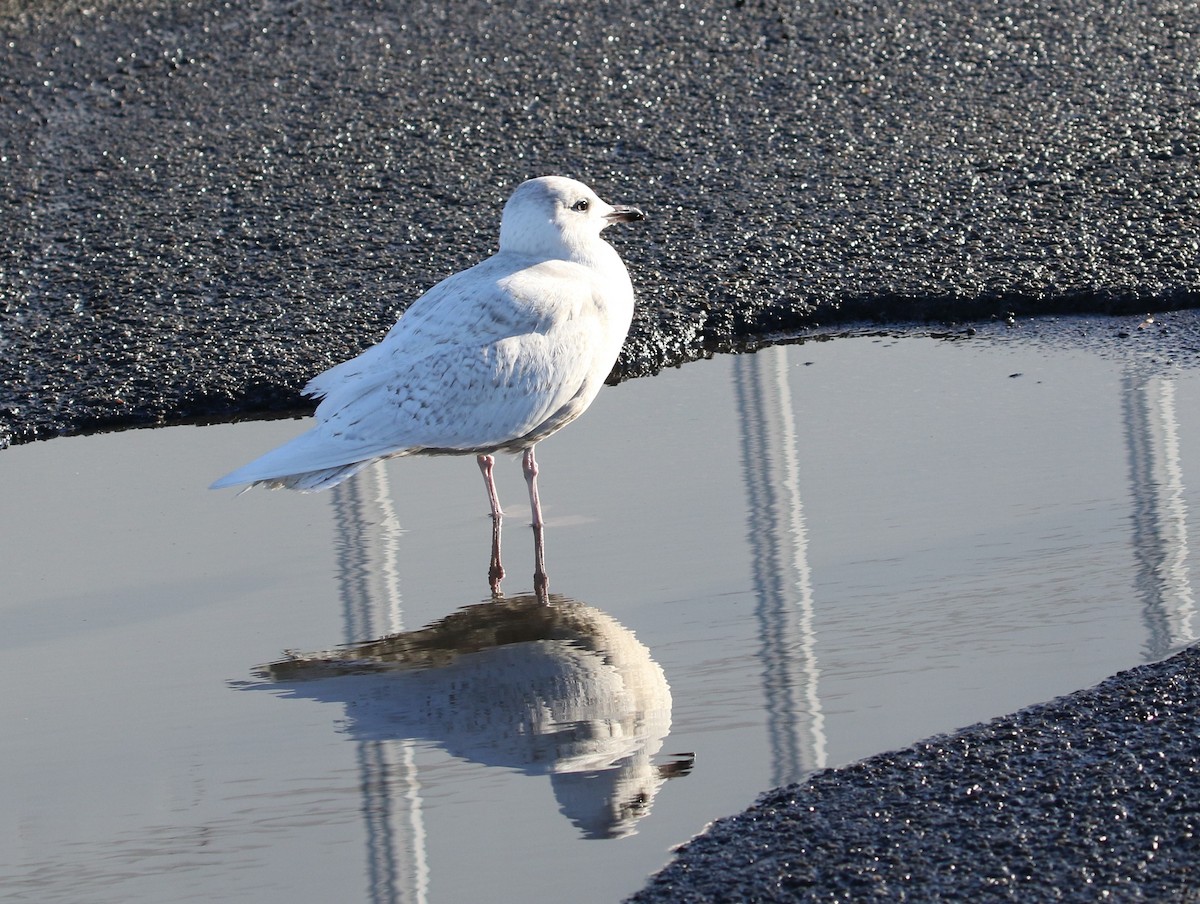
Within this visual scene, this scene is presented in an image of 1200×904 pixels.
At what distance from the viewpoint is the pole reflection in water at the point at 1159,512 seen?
12.9 feet

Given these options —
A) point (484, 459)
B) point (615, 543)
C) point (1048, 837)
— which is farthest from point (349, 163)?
point (1048, 837)

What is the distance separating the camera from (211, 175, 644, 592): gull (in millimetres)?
4586

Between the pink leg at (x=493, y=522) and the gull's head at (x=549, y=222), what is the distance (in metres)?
0.65

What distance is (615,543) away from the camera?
4.66 metres

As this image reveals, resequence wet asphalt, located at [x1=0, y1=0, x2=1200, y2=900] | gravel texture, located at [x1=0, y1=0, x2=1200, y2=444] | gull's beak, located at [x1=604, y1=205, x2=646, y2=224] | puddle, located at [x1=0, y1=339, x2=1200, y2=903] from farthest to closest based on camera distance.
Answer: gravel texture, located at [x1=0, y1=0, x2=1200, y2=444] < wet asphalt, located at [x1=0, y1=0, x2=1200, y2=900] < gull's beak, located at [x1=604, y1=205, x2=646, y2=224] < puddle, located at [x1=0, y1=339, x2=1200, y2=903]

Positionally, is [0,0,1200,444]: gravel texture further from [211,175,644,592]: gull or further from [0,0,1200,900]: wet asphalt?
[211,175,644,592]: gull

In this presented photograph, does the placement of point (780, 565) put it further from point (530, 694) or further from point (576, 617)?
point (530, 694)

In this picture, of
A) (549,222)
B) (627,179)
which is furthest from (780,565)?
(627,179)

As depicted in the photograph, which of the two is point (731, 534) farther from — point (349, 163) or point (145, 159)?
point (145, 159)

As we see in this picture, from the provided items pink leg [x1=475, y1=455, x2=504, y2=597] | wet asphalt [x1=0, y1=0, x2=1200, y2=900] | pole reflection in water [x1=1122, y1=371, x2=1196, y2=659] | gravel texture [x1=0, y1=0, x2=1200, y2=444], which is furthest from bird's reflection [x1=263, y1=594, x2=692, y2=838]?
gravel texture [x1=0, y1=0, x2=1200, y2=444]

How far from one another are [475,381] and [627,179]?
8.63 ft

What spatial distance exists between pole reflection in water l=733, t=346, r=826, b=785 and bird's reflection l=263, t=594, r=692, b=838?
239mm

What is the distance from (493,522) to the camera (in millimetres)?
4906

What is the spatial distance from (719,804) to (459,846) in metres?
0.50
